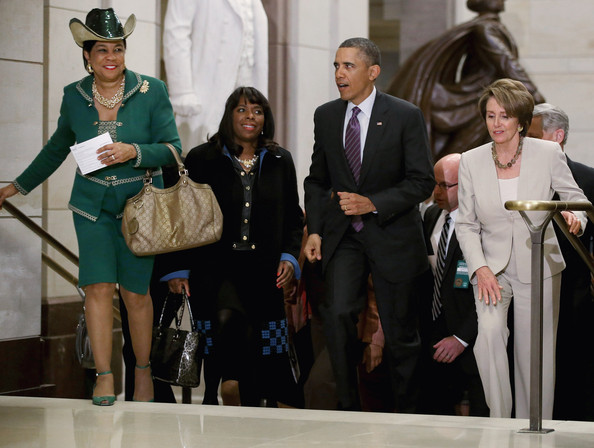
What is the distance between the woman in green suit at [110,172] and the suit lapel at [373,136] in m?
1.05

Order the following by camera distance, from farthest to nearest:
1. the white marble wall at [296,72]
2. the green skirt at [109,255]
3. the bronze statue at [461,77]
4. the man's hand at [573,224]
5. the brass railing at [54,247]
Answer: the bronze statue at [461,77] → the white marble wall at [296,72] → the brass railing at [54,247] → the green skirt at [109,255] → the man's hand at [573,224]

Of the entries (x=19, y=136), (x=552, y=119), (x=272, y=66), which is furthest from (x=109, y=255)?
(x=272, y=66)

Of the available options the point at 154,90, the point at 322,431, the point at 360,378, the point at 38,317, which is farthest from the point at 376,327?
the point at 38,317

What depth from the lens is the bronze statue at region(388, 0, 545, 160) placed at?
11453 mm

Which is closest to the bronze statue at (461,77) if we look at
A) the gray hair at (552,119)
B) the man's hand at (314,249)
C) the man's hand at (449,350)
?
the gray hair at (552,119)

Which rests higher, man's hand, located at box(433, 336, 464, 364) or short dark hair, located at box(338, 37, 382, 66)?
short dark hair, located at box(338, 37, 382, 66)

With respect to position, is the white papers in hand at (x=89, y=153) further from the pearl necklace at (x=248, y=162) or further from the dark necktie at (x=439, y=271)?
the dark necktie at (x=439, y=271)

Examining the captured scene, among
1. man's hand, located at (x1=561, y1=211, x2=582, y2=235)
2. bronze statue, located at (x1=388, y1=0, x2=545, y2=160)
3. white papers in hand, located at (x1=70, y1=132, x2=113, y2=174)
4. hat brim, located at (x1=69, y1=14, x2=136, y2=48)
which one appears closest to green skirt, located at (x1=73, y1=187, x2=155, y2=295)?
white papers in hand, located at (x1=70, y1=132, x2=113, y2=174)

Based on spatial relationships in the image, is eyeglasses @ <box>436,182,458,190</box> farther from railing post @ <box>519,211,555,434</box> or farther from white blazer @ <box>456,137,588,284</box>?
railing post @ <box>519,211,555,434</box>

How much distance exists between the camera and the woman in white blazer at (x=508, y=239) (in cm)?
568

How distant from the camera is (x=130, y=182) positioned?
5.97 meters

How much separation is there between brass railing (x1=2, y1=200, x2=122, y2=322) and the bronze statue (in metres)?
4.95

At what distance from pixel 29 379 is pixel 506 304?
3.26 metres

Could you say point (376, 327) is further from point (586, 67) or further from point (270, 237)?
point (586, 67)
